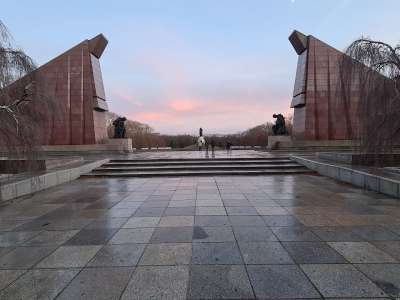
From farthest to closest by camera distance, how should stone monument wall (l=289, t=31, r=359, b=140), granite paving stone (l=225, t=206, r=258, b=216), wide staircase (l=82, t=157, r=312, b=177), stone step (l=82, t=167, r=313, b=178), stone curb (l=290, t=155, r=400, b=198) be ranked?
stone monument wall (l=289, t=31, r=359, b=140) < wide staircase (l=82, t=157, r=312, b=177) < stone step (l=82, t=167, r=313, b=178) < stone curb (l=290, t=155, r=400, b=198) < granite paving stone (l=225, t=206, r=258, b=216)

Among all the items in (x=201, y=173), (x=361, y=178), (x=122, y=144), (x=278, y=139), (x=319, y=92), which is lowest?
(x=201, y=173)

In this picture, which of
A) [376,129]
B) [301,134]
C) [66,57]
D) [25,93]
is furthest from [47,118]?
[301,134]

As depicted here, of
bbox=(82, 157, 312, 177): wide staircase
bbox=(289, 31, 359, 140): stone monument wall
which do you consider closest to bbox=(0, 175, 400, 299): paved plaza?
bbox=(82, 157, 312, 177): wide staircase

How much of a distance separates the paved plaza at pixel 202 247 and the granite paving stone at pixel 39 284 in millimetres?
11

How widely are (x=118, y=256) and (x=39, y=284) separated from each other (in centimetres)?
97

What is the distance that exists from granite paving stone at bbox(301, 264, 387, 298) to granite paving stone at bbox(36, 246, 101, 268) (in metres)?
2.84

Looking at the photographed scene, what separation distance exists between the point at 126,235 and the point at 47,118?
4.90 m

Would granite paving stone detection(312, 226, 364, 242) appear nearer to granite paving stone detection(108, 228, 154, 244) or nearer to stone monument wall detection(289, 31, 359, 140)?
granite paving stone detection(108, 228, 154, 244)

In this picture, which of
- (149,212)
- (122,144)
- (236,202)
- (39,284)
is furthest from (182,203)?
(122,144)

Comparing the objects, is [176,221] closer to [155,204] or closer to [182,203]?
[182,203]

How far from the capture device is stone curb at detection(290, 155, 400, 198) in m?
7.33

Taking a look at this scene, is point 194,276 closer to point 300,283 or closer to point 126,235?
point 300,283

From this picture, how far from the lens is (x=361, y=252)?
3.75m

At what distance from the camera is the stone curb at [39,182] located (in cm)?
742
